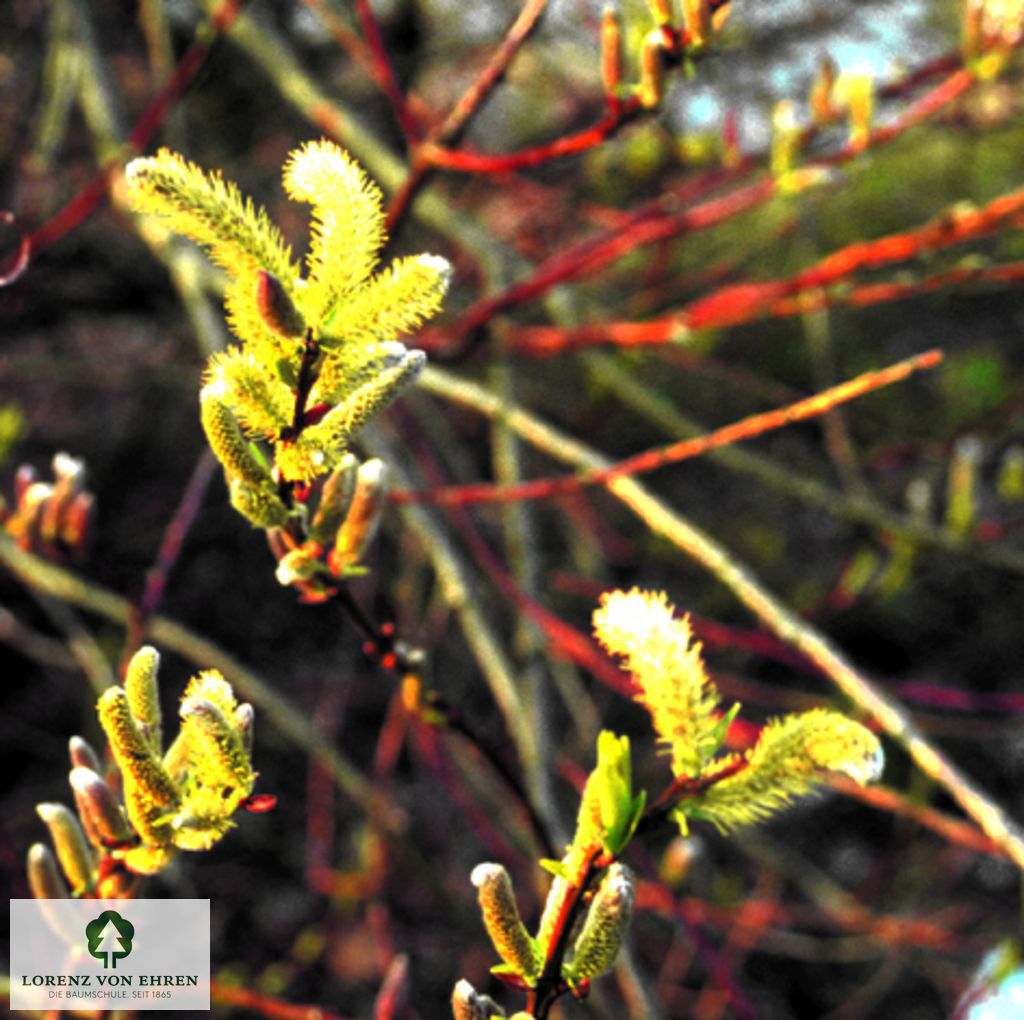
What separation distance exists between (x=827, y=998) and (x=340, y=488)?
2.51 meters

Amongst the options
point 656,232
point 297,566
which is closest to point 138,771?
point 297,566

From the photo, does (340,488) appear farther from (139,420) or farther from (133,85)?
(133,85)

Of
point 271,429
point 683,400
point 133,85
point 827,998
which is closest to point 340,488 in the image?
point 271,429

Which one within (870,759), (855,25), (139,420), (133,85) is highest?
(133,85)

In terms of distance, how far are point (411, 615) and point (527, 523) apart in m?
0.58

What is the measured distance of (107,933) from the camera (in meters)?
0.76

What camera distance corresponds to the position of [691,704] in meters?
0.53

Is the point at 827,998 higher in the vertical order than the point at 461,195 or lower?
lower

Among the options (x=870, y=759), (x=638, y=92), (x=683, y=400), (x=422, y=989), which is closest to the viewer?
(x=870, y=759)

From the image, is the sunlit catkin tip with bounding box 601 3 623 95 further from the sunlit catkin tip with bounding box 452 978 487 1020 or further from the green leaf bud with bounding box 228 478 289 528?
the sunlit catkin tip with bounding box 452 978 487 1020

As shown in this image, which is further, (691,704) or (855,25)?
(855,25)

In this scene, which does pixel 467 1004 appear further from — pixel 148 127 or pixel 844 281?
pixel 148 127

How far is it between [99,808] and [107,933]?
0.71ft

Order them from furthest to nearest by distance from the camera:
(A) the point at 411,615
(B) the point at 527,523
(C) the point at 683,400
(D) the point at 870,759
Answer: (C) the point at 683,400 < (A) the point at 411,615 < (B) the point at 527,523 < (D) the point at 870,759
